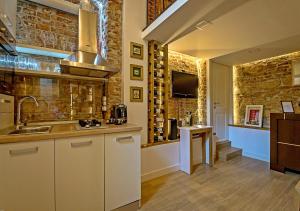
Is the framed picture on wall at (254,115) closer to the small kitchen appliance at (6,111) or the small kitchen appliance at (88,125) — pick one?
the small kitchen appliance at (88,125)

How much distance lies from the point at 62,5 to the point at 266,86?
448cm

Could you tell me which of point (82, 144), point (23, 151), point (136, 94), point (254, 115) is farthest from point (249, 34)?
point (23, 151)

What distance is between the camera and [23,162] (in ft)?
4.09

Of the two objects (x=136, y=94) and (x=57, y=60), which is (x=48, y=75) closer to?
(x=57, y=60)

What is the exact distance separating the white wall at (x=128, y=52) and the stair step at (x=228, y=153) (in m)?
2.02

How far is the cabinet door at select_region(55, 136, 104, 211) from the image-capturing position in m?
1.39

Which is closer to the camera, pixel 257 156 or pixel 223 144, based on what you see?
pixel 257 156

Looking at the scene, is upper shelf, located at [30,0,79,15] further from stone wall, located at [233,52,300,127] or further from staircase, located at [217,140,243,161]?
stone wall, located at [233,52,300,127]

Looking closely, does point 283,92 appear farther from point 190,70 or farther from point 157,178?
point 157,178

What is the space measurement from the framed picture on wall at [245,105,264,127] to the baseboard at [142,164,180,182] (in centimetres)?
241

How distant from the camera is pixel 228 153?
3.62 meters

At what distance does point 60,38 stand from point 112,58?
74 cm

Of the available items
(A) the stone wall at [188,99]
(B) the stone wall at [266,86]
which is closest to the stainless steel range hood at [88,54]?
(A) the stone wall at [188,99]

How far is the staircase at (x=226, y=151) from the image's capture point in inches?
140
